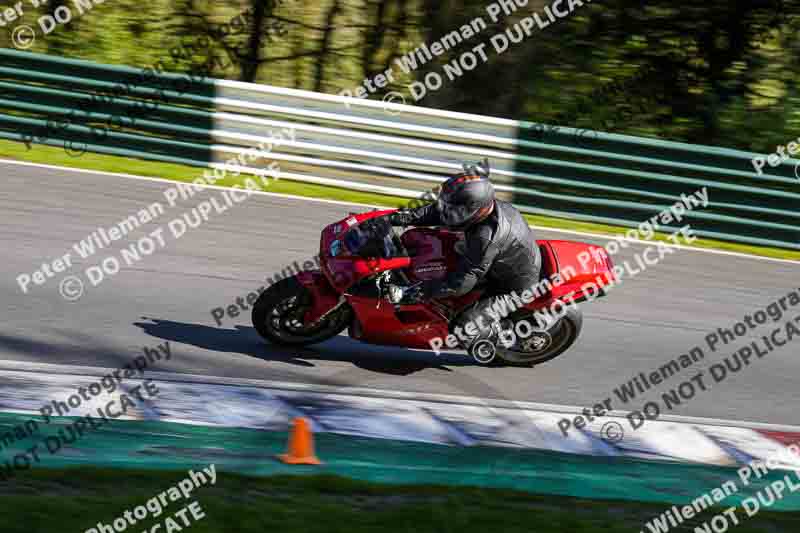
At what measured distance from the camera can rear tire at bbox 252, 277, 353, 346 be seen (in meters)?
8.52

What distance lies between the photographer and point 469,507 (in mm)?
6207

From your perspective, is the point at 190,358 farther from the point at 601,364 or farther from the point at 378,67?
the point at 378,67

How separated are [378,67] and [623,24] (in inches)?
181

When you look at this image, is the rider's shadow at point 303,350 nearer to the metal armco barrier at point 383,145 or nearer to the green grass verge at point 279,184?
the green grass verge at point 279,184

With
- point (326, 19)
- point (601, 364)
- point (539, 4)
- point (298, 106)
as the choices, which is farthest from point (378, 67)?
point (601, 364)

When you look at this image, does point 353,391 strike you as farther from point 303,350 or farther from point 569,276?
point 569,276

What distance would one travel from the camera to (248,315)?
9742 mm

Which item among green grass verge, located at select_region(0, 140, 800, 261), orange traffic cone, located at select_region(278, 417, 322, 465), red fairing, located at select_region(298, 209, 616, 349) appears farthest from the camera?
green grass verge, located at select_region(0, 140, 800, 261)
